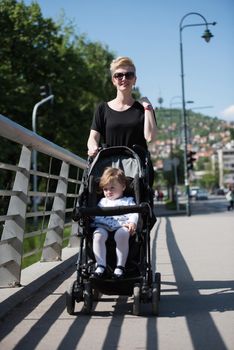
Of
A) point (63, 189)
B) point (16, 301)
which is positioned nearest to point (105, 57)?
point (63, 189)

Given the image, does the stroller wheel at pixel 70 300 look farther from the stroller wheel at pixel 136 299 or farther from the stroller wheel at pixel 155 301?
the stroller wheel at pixel 155 301

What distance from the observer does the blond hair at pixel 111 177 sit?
213 inches

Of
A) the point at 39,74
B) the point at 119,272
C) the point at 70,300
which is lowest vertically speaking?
the point at 70,300

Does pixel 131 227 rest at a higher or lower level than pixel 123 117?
lower

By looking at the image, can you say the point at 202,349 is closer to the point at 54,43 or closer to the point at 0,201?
the point at 0,201

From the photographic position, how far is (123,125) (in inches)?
233

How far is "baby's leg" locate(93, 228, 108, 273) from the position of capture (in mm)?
5161

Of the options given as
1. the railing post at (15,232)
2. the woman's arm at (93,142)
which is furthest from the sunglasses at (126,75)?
the railing post at (15,232)

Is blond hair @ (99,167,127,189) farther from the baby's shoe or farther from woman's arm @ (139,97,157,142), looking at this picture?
the baby's shoe

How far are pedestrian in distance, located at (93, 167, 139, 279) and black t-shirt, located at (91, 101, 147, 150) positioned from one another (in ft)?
1.81

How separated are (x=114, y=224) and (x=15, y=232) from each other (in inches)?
50.3

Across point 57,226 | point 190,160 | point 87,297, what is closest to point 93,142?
point 87,297

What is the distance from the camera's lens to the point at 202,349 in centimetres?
390

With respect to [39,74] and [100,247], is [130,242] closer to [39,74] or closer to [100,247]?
[100,247]
